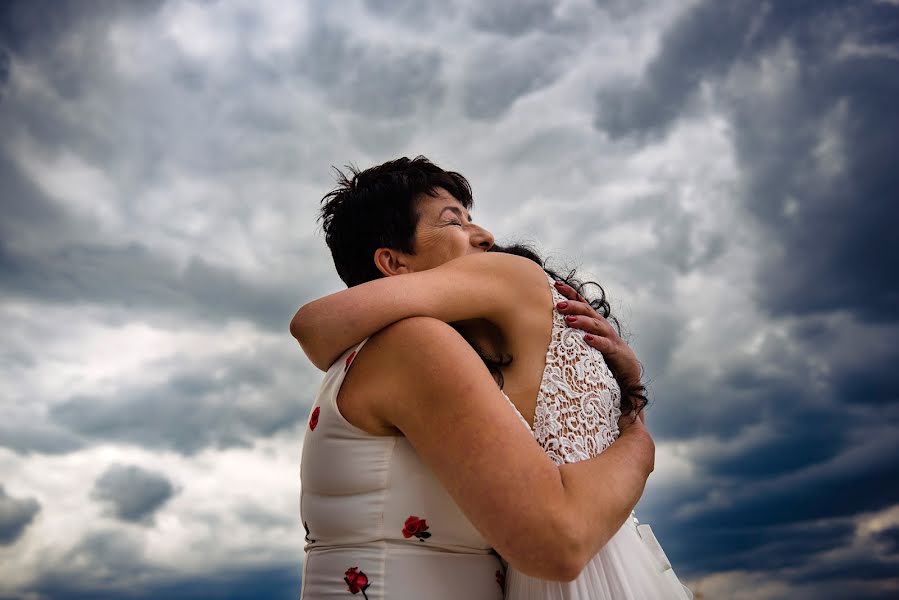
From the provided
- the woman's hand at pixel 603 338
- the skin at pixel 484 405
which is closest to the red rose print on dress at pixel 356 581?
the skin at pixel 484 405

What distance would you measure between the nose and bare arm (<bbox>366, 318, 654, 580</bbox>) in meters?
1.33

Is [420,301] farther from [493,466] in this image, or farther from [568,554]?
[568,554]

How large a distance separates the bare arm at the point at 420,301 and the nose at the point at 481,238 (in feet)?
2.14

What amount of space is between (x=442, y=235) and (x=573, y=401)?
122cm

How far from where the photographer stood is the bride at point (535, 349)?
8.09 ft

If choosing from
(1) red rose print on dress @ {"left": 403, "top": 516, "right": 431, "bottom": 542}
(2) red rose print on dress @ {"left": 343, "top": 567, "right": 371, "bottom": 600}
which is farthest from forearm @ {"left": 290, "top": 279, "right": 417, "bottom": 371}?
(2) red rose print on dress @ {"left": 343, "top": 567, "right": 371, "bottom": 600}

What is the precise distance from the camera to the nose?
11.7 feet

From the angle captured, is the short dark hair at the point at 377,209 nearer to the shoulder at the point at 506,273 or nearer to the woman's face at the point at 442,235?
the woman's face at the point at 442,235

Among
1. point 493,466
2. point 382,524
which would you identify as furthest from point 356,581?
point 493,466

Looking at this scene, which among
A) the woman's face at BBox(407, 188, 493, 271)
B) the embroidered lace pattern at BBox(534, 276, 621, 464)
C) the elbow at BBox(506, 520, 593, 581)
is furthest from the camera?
the woman's face at BBox(407, 188, 493, 271)

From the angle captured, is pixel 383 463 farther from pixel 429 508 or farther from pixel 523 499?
pixel 523 499

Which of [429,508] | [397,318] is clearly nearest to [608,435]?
[429,508]

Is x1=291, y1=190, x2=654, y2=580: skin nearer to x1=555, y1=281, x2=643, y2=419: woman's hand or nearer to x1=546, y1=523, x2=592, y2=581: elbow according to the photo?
x1=546, y1=523, x2=592, y2=581: elbow

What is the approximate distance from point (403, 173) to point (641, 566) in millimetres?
2289
